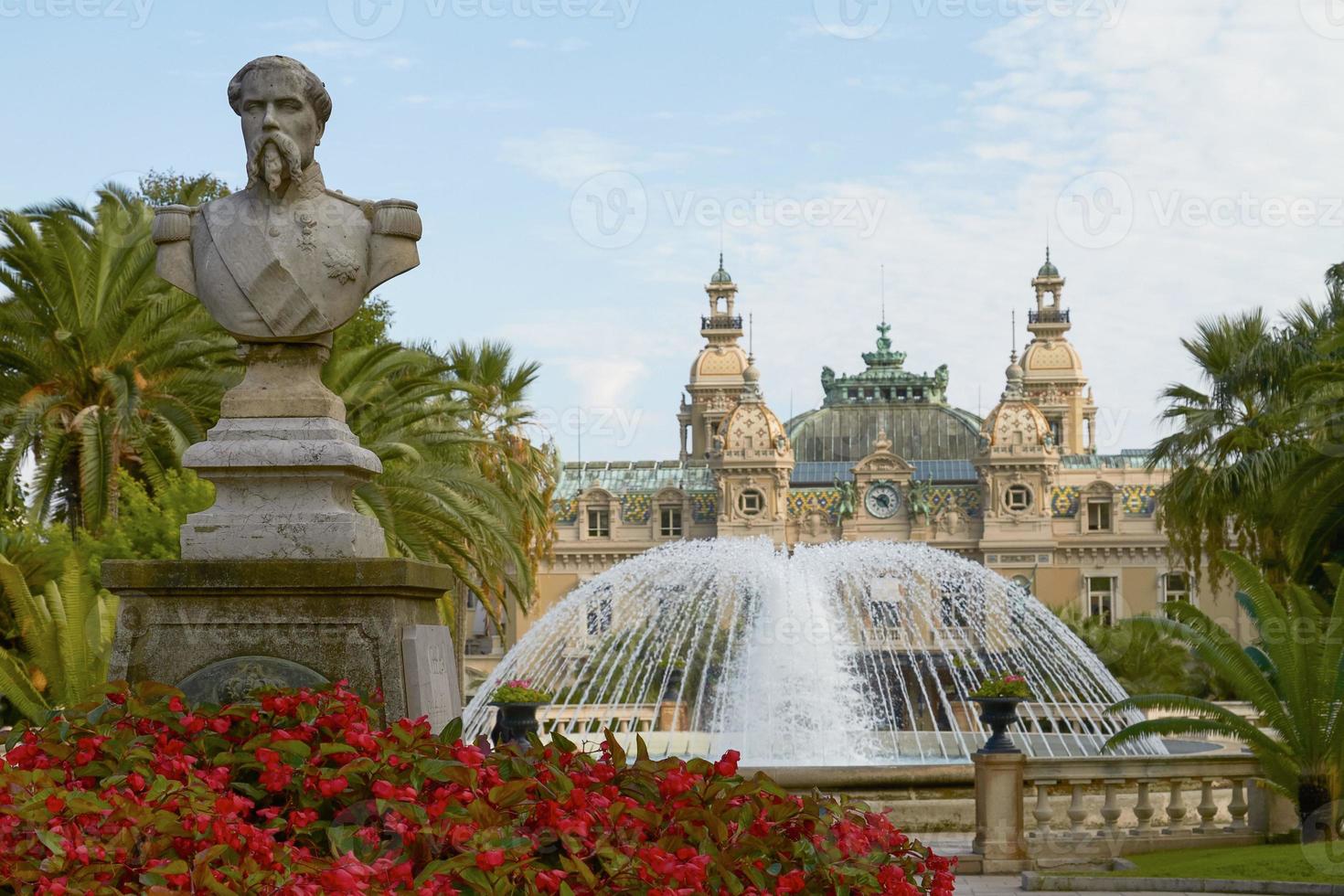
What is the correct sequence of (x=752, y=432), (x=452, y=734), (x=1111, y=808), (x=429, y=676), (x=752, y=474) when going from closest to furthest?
(x=452, y=734), (x=429, y=676), (x=1111, y=808), (x=752, y=474), (x=752, y=432)

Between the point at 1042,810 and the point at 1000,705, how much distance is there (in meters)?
0.77

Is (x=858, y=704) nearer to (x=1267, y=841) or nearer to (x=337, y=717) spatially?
(x=1267, y=841)

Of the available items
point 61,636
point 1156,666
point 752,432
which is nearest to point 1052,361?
point 752,432

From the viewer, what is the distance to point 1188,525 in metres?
28.4

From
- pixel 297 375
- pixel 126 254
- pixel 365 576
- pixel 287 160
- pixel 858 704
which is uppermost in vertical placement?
pixel 126 254

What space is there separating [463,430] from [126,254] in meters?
6.09

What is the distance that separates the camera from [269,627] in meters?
5.96

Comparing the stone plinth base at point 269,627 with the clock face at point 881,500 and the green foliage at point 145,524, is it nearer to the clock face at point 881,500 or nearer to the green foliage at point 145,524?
the green foliage at point 145,524

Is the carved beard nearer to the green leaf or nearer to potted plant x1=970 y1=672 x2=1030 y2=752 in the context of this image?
the green leaf

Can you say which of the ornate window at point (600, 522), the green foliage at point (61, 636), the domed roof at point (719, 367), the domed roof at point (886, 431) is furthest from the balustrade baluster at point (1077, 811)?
the domed roof at point (719, 367)

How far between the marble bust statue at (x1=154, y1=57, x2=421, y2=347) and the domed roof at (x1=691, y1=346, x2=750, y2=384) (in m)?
72.7

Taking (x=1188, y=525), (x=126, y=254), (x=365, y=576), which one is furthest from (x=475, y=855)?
(x=1188, y=525)

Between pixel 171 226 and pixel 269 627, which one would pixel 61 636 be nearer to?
pixel 171 226

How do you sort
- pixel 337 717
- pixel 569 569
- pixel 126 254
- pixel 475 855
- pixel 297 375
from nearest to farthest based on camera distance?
pixel 475 855
pixel 337 717
pixel 297 375
pixel 126 254
pixel 569 569
